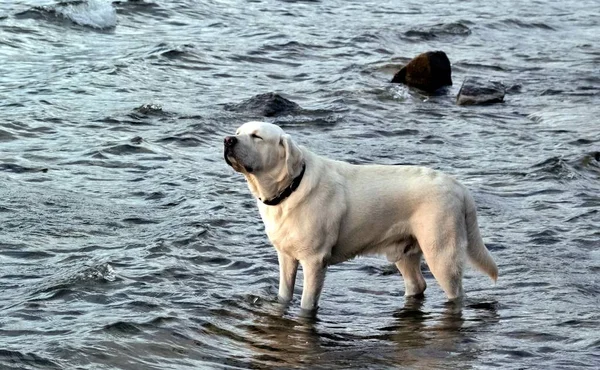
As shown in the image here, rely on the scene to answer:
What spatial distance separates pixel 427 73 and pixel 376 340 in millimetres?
10907

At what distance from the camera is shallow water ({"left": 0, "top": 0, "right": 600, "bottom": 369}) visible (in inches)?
349

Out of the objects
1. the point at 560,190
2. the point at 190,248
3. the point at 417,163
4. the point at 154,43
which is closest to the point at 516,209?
the point at 560,190

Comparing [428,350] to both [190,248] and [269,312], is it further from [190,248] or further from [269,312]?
[190,248]

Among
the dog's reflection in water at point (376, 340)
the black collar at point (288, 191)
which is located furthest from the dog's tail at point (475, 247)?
the black collar at point (288, 191)

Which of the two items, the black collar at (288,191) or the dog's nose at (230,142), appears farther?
the black collar at (288,191)

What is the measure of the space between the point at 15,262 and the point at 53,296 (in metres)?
1.17

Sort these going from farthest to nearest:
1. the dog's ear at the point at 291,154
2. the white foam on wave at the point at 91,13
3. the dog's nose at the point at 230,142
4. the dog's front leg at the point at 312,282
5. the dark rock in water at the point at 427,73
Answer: the white foam on wave at the point at 91,13 < the dark rock in water at the point at 427,73 < the dog's front leg at the point at 312,282 < the dog's ear at the point at 291,154 < the dog's nose at the point at 230,142

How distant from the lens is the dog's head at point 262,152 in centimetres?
884

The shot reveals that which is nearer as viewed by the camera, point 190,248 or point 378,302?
point 378,302

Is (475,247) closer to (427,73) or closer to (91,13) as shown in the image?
(427,73)

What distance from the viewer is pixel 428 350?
8633mm

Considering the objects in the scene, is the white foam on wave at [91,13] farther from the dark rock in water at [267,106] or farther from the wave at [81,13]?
the dark rock in water at [267,106]

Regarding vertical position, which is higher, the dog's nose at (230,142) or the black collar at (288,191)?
the dog's nose at (230,142)

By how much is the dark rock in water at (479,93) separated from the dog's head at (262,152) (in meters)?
9.82
